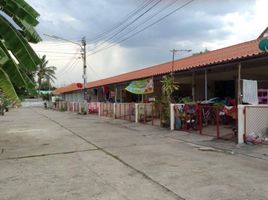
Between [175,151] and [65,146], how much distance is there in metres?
4.11

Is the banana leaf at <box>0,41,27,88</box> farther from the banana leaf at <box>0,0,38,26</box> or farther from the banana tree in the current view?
the banana leaf at <box>0,0,38,26</box>

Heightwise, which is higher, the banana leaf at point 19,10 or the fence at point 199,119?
the banana leaf at point 19,10

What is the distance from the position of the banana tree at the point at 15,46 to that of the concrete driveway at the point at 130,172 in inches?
77.9

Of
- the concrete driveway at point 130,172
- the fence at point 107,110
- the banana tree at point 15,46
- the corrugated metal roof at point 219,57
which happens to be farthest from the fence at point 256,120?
the fence at point 107,110

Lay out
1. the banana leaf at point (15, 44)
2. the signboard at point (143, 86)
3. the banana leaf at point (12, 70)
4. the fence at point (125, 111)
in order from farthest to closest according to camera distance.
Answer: the fence at point (125, 111)
the signboard at point (143, 86)
the banana leaf at point (15, 44)
the banana leaf at point (12, 70)

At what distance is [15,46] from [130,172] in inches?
160

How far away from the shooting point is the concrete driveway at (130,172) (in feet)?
19.9

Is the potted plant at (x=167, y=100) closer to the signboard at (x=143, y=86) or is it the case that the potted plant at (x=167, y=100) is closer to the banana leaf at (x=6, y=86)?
the signboard at (x=143, y=86)

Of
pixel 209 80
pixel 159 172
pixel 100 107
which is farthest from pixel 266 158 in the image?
pixel 100 107

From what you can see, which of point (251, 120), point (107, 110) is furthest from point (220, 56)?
point (107, 110)

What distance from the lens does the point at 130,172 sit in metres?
7.72

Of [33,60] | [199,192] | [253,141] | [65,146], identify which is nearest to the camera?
[199,192]

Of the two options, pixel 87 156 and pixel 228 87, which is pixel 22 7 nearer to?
pixel 87 156

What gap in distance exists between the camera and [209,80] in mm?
22188
